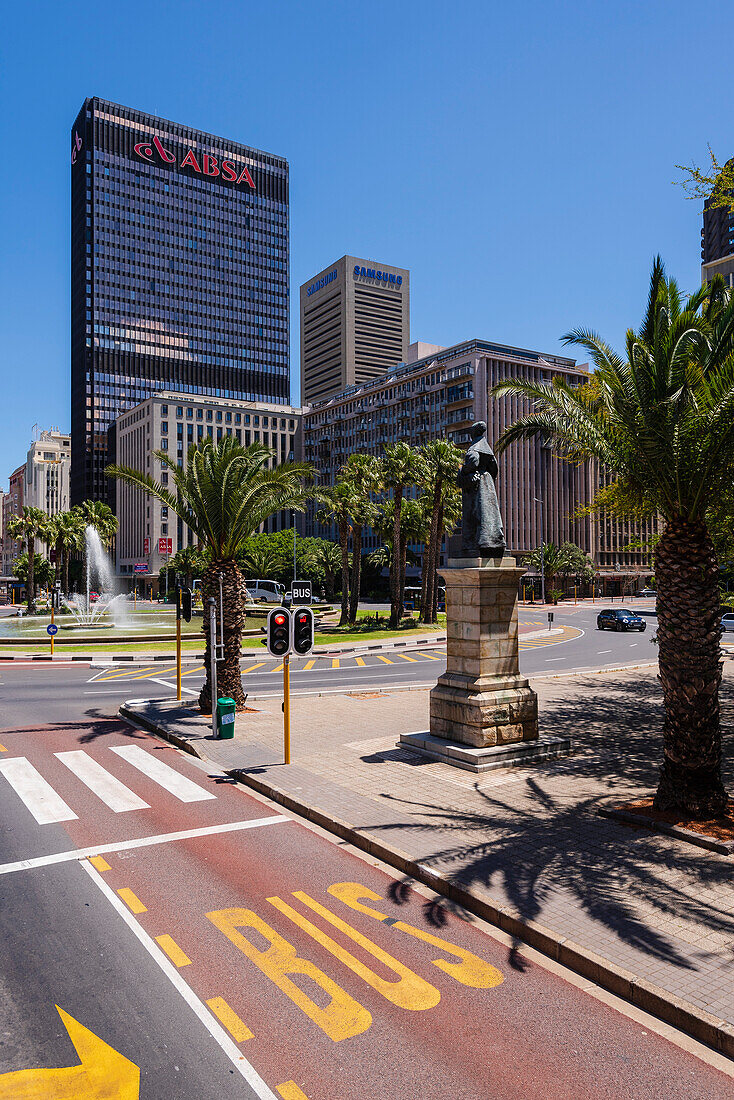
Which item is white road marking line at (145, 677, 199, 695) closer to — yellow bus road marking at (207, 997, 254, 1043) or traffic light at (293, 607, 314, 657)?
traffic light at (293, 607, 314, 657)

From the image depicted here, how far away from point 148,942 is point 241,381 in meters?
145

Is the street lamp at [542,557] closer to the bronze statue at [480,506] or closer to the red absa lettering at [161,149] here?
the bronze statue at [480,506]

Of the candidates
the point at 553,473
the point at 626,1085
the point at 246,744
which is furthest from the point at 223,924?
the point at 553,473

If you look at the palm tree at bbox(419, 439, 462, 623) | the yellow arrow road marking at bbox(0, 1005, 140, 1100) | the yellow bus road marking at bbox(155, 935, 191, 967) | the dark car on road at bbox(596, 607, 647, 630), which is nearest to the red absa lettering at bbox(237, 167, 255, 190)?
the palm tree at bbox(419, 439, 462, 623)

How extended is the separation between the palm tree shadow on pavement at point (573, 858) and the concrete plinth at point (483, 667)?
996 mm

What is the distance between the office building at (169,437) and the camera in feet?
376

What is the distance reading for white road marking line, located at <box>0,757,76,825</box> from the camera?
9930mm

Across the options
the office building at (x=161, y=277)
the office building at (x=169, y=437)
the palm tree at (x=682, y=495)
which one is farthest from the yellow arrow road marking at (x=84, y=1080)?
the office building at (x=161, y=277)

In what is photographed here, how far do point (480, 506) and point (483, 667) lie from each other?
3.05 metres

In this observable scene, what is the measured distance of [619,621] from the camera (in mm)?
47156

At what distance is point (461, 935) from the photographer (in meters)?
6.63

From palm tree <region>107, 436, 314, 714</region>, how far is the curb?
8271mm

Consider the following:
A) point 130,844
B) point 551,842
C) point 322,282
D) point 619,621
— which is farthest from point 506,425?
point 322,282

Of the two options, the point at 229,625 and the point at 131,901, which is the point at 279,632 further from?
the point at 131,901
